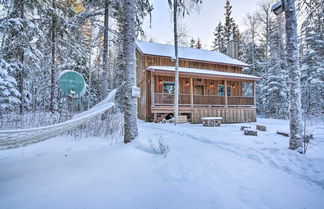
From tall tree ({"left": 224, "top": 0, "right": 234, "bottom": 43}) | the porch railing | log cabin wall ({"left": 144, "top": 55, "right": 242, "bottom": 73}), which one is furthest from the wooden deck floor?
tall tree ({"left": 224, "top": 0, "right": 234, "bottom": 43})

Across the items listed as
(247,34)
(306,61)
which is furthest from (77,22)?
(247,34)

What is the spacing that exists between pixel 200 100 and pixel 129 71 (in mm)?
7328

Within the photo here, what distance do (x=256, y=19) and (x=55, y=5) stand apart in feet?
58.1

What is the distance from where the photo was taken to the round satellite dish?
3787 mm

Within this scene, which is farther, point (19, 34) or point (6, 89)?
point (19, 34)

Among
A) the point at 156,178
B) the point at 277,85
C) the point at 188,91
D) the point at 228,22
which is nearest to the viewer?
the point at 156,178

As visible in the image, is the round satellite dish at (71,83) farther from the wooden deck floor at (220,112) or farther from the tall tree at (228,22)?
the tall tree at (228,22)

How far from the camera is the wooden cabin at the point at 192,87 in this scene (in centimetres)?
923

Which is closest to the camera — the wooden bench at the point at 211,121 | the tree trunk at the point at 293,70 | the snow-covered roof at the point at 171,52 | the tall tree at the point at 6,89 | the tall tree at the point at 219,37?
the tree trunk at the point at 293,70

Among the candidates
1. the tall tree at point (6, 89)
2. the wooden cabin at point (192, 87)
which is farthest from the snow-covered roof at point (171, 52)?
the tall tree at point (6, 89)

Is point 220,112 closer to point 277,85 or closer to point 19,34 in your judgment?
point 277,85

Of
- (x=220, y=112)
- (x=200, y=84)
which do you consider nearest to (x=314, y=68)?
(x=220, y=112)

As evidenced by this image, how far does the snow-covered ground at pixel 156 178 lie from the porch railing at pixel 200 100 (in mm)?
6138

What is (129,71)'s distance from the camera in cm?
327
